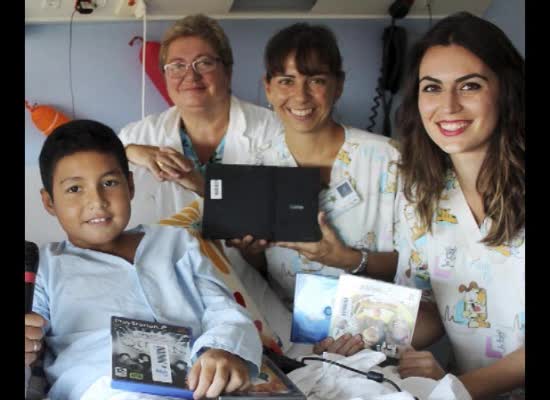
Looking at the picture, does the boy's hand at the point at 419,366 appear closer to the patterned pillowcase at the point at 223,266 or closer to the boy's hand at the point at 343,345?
the boy's hand at the point at 343,345

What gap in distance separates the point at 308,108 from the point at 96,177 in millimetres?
553

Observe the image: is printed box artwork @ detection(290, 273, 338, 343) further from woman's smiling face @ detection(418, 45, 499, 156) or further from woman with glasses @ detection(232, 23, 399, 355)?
woman's smiling face @ detection(418, 45, 499, 156)

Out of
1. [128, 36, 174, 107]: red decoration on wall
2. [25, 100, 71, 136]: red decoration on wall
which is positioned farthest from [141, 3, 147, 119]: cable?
[25, 100, 71, 136]: red decoration on wall

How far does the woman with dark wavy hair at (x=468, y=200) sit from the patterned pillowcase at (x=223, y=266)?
0.29 m

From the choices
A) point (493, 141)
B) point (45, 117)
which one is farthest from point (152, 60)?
point (493, 141)

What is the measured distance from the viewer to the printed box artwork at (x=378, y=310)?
1360 mm

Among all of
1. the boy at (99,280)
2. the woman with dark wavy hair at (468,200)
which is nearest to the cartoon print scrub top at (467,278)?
the woman with dark wavy hair at (468,200)

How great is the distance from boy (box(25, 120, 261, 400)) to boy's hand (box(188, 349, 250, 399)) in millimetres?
25

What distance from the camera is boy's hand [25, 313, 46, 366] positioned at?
1.04 meters

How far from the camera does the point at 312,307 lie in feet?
4.75

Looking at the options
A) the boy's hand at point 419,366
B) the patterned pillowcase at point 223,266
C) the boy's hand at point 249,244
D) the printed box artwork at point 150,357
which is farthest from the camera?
the boy's hand at point 249,244

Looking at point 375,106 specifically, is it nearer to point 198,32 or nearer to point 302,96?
point 302,96
